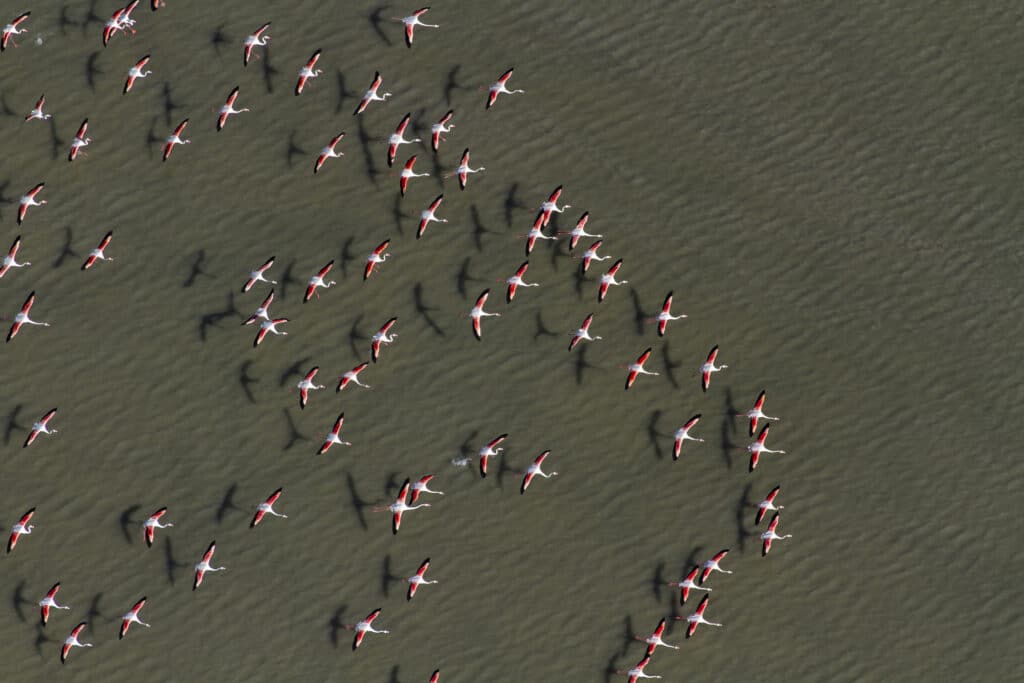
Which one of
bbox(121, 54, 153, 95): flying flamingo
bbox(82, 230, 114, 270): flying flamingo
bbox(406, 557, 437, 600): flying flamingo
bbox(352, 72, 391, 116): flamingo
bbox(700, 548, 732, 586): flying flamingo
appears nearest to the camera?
bbox(406, 557, 437, 600): flying flamingo

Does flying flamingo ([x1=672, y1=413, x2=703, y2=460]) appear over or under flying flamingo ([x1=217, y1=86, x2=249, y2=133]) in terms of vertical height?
under

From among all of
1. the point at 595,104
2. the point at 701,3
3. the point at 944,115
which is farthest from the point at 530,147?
the point at 944,115

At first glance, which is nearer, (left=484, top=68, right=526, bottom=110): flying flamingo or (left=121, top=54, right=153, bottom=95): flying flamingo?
(left=121, top=54, right=153, bottom=95): flying flamingo

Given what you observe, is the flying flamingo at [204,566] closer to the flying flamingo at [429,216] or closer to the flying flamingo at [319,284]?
the flying flamingo at [319,284]

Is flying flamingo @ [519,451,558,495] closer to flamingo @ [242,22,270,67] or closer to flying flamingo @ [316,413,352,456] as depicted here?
flying flamingo @ [316,413,352,456]

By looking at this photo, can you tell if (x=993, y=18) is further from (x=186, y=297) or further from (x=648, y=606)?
(x=186, y=297)

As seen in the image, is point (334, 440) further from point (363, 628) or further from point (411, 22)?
point (411, 22)

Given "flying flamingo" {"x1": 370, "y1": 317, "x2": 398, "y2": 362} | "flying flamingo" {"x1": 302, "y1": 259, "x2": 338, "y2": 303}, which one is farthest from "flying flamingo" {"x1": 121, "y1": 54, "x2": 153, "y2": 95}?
"flying flamingo" {"x1": 370, "y1": 317, "x2": 398, "y2": 362}
